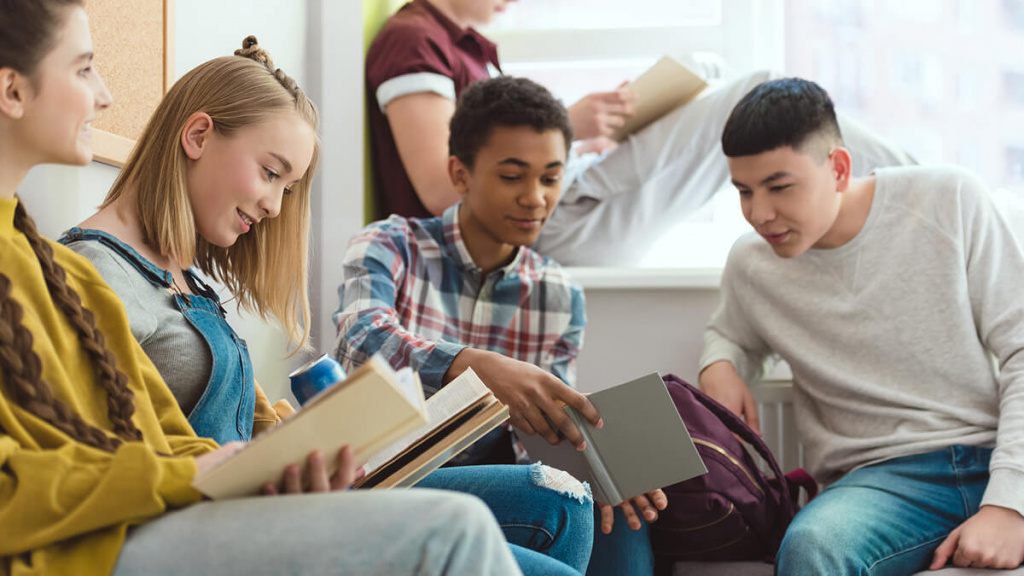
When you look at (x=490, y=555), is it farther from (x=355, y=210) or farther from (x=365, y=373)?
(x=355, y=210)

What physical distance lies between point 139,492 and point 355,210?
1.23 metres

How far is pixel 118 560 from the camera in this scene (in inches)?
24.4

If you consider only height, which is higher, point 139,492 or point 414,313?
point 139,492

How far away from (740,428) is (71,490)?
0.99 m

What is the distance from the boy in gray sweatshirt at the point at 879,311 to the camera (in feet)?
4.55

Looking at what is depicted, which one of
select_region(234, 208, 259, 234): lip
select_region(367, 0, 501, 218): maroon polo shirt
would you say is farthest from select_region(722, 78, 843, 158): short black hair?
select_region(234, 208, 259, 234): lip

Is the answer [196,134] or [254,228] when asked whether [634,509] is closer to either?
[254,228]

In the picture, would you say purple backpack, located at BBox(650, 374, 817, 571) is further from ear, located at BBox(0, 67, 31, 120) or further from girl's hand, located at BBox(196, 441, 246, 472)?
ear, located at BBox(0, 67, 31, 120)

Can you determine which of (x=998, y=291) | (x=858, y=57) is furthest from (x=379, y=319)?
(x=858, y=57)

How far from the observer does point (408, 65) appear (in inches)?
69.7

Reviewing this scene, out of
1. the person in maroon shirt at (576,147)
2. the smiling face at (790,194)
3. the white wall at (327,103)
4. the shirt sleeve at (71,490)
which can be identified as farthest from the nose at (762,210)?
the shirt sleeve at (71,490)

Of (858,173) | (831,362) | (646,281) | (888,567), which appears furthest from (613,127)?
(888,567)

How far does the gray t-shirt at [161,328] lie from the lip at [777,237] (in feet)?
3.08

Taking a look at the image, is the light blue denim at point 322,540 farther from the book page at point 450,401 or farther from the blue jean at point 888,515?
the blue jean at point 888,515
